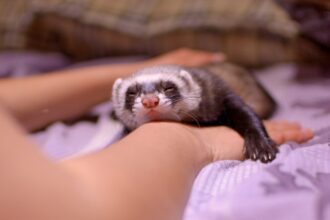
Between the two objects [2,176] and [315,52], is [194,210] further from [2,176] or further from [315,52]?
[315,52]

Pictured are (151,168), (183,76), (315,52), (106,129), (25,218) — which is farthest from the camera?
(315,52)

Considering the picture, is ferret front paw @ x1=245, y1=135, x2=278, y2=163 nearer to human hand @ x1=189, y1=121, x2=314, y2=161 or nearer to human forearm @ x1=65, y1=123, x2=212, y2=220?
human hand @ x1=189, y1=121, x2=314, y2=161

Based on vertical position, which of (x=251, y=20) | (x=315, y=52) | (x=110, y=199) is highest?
(x=110, y=199)

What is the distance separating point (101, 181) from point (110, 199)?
27 mm

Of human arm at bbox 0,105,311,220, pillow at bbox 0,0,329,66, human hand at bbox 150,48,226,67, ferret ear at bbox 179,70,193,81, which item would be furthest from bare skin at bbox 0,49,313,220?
pillow at bbox 0,0,329,66

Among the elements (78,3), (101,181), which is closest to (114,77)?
(78,3)

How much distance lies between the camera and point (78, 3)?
1.62 meters

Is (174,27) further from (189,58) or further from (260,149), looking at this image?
(260,149)

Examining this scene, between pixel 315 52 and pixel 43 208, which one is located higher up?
pixel 43 208

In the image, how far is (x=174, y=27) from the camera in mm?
1563

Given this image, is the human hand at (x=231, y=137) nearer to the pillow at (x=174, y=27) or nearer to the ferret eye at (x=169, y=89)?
the ferret eye at (x=169, y=89)

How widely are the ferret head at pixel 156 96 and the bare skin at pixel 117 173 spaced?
0.21 ft

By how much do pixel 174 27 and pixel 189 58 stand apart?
180 millimetres

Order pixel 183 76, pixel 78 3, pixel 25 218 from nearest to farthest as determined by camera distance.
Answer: pixel 25 218, pixel 183 76, pixel 78 3
